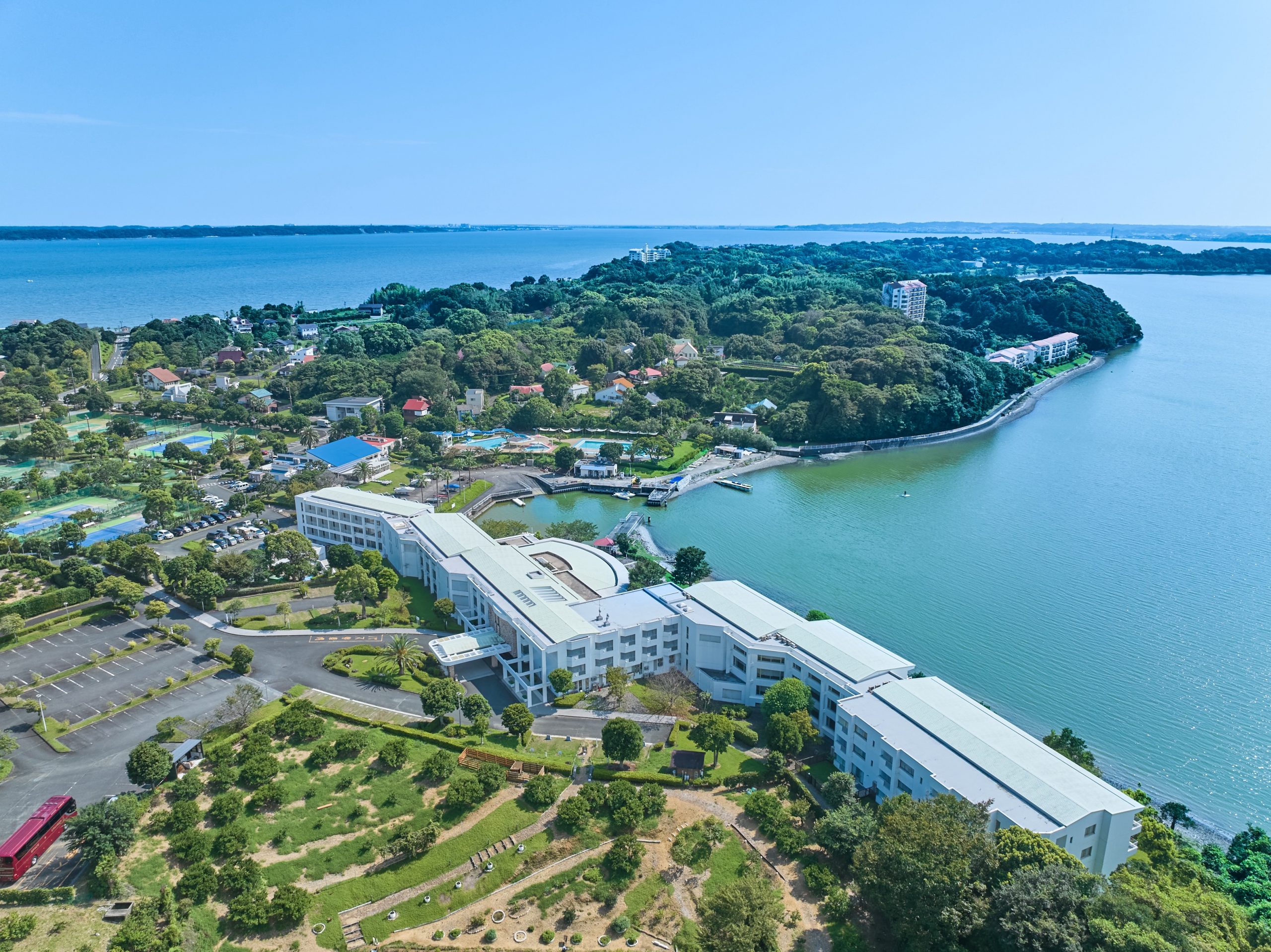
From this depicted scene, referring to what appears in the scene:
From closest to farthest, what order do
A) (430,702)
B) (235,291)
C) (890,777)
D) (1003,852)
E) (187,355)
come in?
(1003,852), (890,777), (430,702), (187,355), (235,291)

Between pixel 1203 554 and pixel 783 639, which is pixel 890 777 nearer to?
pixel 783 639

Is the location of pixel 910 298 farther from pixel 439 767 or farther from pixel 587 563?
pixel 439 767

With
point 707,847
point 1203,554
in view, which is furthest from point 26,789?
point 1203,554

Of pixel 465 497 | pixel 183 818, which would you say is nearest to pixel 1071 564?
pixel 465 497

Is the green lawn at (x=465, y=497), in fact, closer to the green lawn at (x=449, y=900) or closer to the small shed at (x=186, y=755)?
the small shed at (x=186, y=755)

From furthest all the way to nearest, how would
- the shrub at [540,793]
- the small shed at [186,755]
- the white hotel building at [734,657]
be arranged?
the small shed at [186,755]
the shrub at [540,793]
the white hotel building at [734,657]

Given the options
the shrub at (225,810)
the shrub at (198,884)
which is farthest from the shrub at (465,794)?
the shrub at (198,884)
